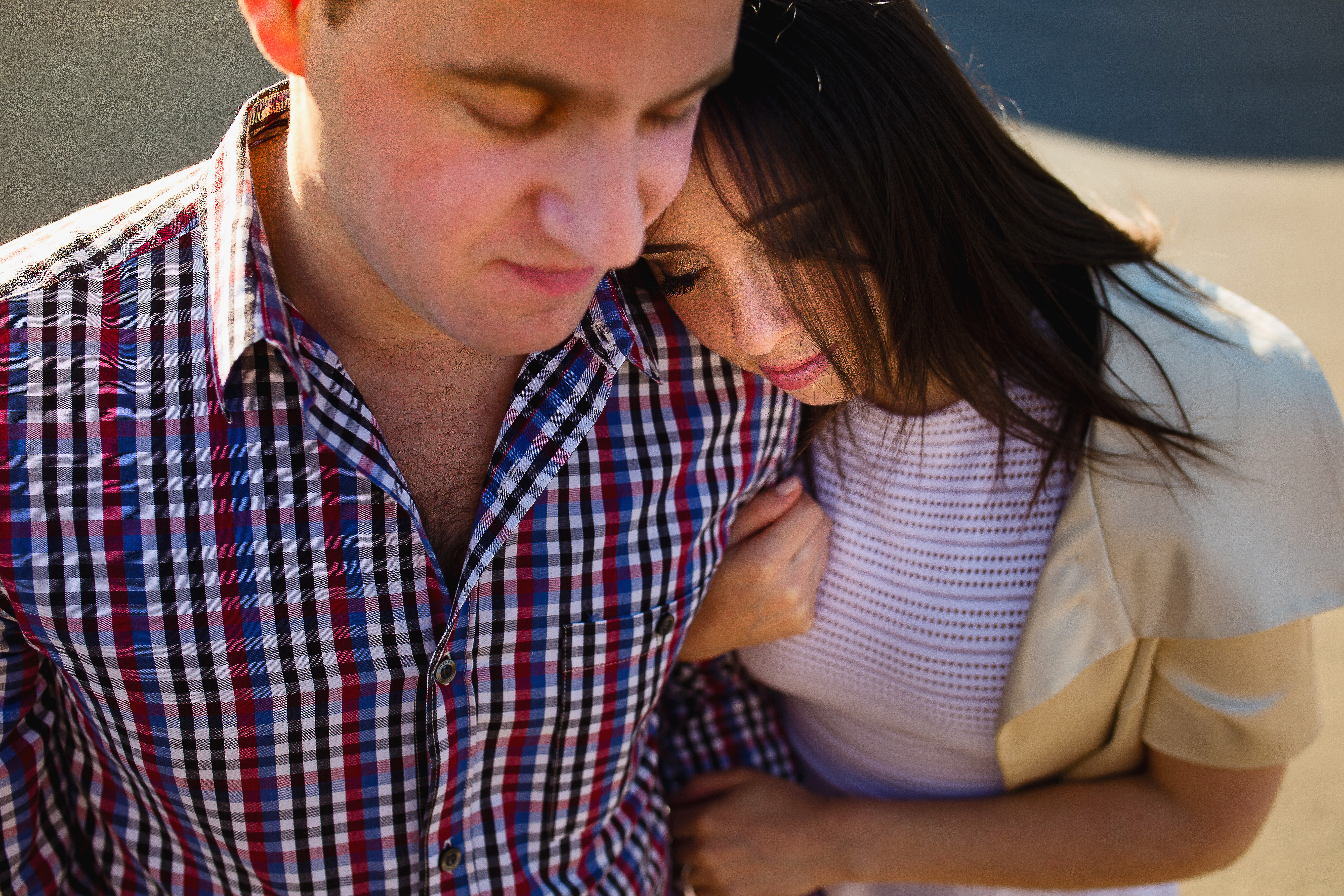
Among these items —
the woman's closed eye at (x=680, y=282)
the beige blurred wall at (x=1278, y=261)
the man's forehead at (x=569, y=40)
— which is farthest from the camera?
the beige blurred wall at (x=1278, y=261)

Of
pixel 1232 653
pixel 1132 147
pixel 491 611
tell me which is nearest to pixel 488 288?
pixel 491 611

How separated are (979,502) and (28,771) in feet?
4.61

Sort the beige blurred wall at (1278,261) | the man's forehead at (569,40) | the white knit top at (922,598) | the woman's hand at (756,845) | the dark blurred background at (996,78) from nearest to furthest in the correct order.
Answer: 1. the man's forehead at (569,40)
2. the white knit top at (922,598)
3. the woman's hand at (756,845)
4. the beige blurred wall at (1278,261)
5. the dark blurred background at (996,78)

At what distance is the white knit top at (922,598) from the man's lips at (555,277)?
0.71 meters

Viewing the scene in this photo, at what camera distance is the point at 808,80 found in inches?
50.2

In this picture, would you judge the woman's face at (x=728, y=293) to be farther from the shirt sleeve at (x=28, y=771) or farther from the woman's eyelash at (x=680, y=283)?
the shirt sleeve at (x=28, y=771)

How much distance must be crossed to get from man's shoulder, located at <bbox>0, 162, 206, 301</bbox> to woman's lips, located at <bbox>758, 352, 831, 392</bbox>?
2.58 feet

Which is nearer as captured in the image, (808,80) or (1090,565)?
(808,80)

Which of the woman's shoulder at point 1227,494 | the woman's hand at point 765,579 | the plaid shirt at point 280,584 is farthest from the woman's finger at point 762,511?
the woman's shoulder at point 1227,494

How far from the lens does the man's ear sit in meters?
1.03

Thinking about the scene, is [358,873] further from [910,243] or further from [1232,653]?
[1232,653]

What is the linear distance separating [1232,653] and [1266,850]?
1.54 m

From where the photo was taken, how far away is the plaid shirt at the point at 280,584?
116 cm

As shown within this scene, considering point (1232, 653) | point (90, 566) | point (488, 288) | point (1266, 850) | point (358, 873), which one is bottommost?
point (1266, 850)
